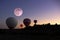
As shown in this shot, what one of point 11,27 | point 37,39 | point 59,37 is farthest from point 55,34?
point 11,27

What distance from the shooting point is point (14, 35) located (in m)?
9.85

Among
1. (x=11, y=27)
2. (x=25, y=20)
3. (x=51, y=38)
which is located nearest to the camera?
(x=51, y=38)

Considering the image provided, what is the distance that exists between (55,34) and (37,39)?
3.35 ft

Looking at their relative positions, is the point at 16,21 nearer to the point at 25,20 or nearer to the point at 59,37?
the point at 25,20

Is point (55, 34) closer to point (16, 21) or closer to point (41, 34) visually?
point (41, 34)

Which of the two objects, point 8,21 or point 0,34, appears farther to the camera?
point 8,21

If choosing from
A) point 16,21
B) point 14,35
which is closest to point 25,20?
point 16,21

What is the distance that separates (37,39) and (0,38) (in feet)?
6.72

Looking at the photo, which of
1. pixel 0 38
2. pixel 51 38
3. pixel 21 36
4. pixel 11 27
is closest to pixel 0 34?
pixel 0 38

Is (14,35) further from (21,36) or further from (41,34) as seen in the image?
(41,34)

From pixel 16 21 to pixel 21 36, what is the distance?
6.23 m

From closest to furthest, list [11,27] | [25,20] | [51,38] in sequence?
[51,38], [11,27], [25,20]

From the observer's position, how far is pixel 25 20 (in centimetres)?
1662

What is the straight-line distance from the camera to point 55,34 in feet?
31.4
